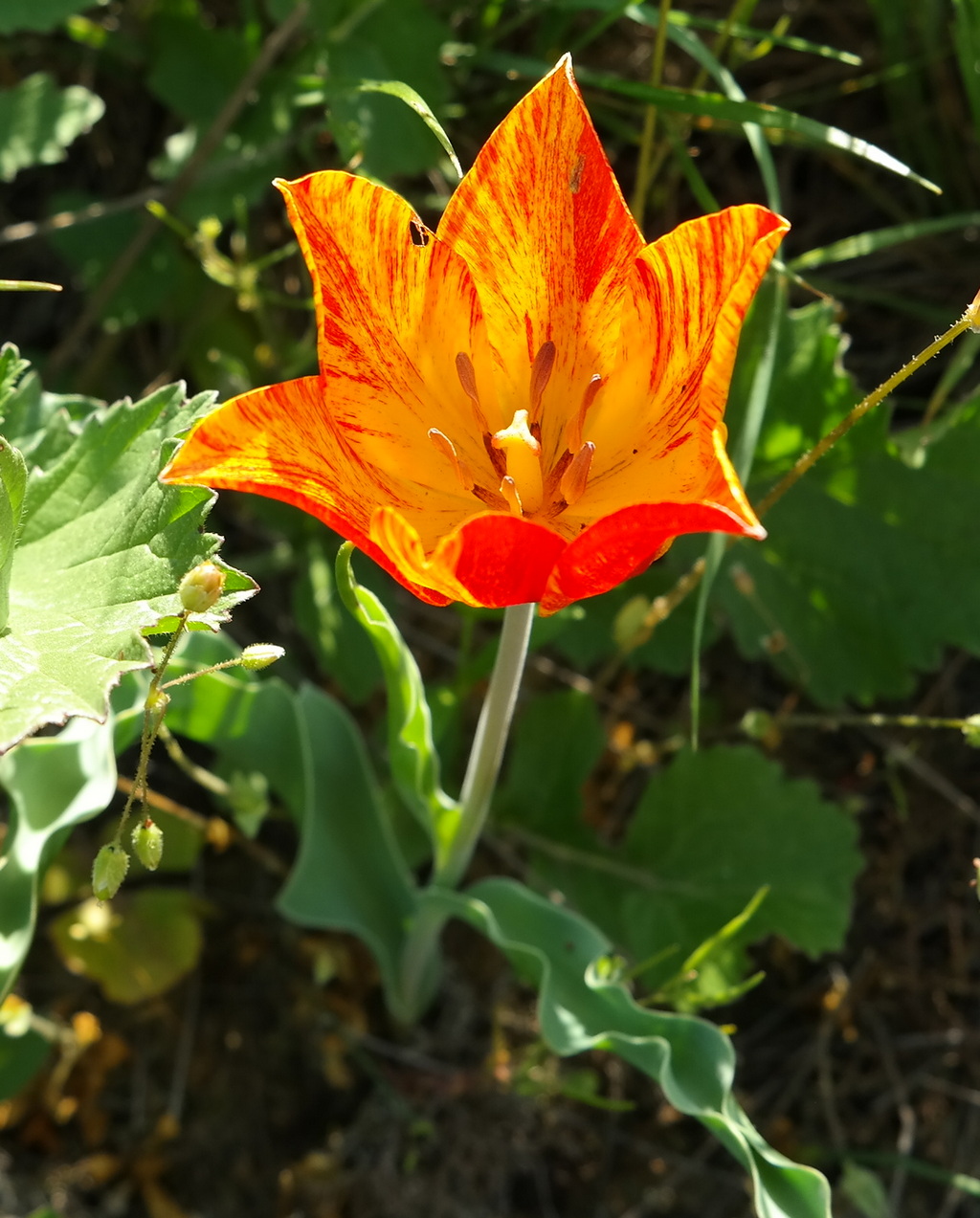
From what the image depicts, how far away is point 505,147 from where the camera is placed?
1.44 m

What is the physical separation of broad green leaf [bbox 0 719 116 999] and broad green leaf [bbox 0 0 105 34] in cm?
127

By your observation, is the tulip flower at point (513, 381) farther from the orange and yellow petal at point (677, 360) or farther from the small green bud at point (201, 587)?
the small green bud at point (201, 587)

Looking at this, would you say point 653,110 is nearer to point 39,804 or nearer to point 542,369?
point 542,369

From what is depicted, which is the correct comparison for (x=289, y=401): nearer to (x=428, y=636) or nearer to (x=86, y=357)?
(x=428, y=636)

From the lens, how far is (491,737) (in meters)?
1.69

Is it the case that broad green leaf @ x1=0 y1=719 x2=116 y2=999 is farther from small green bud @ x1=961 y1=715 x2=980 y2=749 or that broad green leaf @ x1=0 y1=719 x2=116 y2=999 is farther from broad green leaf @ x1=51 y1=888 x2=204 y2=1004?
small green bud @ x1=961 y1=715 x2=980 y2=749

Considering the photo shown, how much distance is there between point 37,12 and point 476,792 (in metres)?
1.61

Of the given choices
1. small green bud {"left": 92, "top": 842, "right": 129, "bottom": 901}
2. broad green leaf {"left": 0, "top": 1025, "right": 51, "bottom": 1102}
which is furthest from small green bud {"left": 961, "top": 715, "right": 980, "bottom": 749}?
broad green leaf {"left": 0, "top": 1025, "right": 51, "bottom": 1102}

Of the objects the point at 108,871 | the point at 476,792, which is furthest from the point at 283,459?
the point at 476,792

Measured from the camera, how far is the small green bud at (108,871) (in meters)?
1.40

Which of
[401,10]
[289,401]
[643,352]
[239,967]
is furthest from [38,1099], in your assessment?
[401,10]

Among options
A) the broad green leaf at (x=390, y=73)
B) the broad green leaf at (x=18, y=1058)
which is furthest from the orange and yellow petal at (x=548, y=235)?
the broad green leaf at (x=18, y=1058)

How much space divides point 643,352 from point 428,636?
1.37 meters

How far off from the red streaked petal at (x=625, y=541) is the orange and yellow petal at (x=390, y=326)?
37 cm
